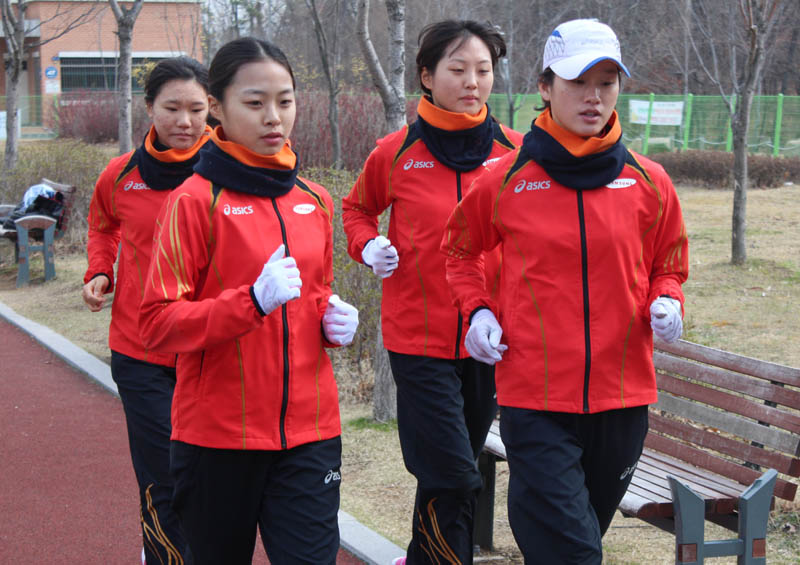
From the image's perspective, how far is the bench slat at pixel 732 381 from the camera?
147 inches

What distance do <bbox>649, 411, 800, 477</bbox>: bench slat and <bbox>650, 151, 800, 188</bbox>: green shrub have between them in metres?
15.5

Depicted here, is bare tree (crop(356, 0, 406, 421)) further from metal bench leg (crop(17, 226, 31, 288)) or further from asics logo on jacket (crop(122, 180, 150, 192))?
metal bench leg (crop(17, 226, 31, 288))

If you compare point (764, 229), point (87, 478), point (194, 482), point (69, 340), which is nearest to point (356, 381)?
point (87, 478)

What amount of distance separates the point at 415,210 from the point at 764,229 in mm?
10532

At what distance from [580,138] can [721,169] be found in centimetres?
1748

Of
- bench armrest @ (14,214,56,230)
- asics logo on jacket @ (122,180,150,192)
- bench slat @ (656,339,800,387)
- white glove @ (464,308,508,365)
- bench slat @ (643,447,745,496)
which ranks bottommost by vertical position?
bench armrest @ (14,214,56,230)

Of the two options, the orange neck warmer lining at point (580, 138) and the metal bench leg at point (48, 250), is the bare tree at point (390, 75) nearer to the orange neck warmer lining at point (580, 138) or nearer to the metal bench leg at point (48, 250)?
the orange neck warmer lining at point (580, 138)

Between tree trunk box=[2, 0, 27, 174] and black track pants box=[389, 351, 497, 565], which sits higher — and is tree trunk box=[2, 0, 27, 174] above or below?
above

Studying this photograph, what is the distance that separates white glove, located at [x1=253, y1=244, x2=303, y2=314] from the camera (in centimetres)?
260

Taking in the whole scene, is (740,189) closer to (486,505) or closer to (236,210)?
(486,505)

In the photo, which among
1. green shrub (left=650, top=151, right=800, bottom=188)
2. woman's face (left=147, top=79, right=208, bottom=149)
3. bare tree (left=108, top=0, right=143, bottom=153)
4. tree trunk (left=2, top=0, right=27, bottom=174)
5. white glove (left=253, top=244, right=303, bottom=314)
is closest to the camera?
white glove (left=253, top=244, right=303, bottom=314)

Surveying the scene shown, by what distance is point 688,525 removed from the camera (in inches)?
119

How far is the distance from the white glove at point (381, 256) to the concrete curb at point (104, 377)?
4.48ft

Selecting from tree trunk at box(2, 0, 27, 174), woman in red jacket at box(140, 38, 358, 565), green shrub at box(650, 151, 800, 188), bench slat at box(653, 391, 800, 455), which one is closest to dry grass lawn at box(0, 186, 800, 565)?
bench slat at box(653, 391, 800, 455)
